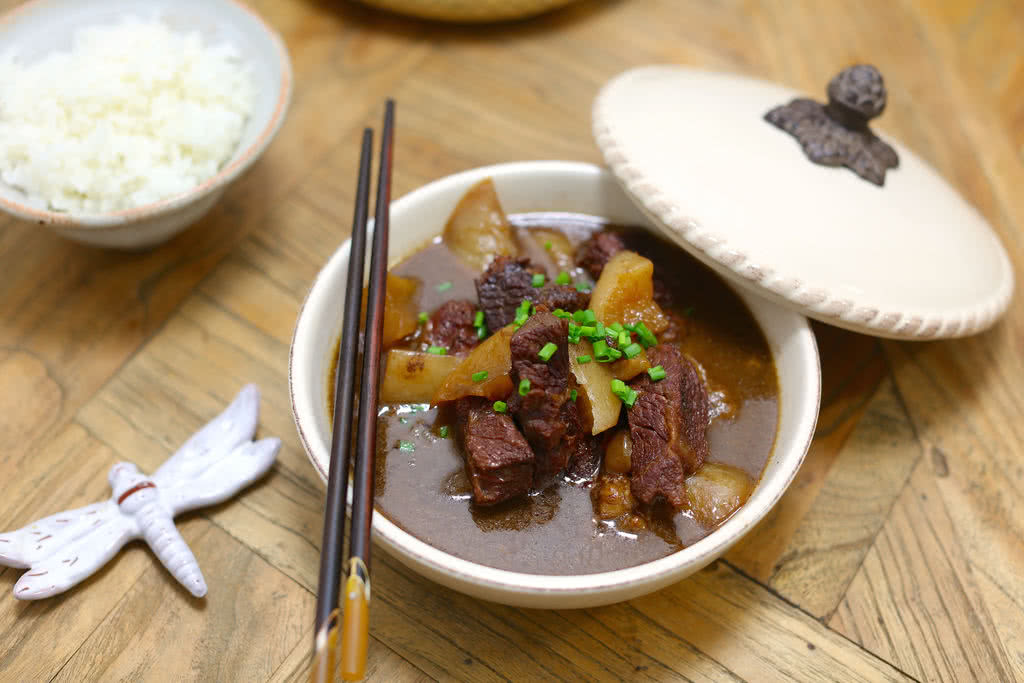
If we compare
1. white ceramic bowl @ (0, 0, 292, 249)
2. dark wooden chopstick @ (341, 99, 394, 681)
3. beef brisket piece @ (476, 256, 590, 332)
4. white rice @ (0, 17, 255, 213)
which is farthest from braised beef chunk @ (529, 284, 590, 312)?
white rice @ (0, 17, 255, 213)

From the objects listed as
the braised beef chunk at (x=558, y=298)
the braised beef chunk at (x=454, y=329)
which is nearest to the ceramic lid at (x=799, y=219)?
the braised beef chunk at (x=558, y=298)

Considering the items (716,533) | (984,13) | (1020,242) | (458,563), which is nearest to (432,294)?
(458,563)

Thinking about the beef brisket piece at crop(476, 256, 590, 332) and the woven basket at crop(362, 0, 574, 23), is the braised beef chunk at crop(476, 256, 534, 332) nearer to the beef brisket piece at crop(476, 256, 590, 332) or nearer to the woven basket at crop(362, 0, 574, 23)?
the beef brisket piece at crop(476, 256, 590, 332)

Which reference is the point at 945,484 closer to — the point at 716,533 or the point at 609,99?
the point at 716,533

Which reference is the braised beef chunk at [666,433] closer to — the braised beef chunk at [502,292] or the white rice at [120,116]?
the braised beef chunk at [502,292]

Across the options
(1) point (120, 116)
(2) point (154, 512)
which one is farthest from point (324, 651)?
(1) point (120, 116)
